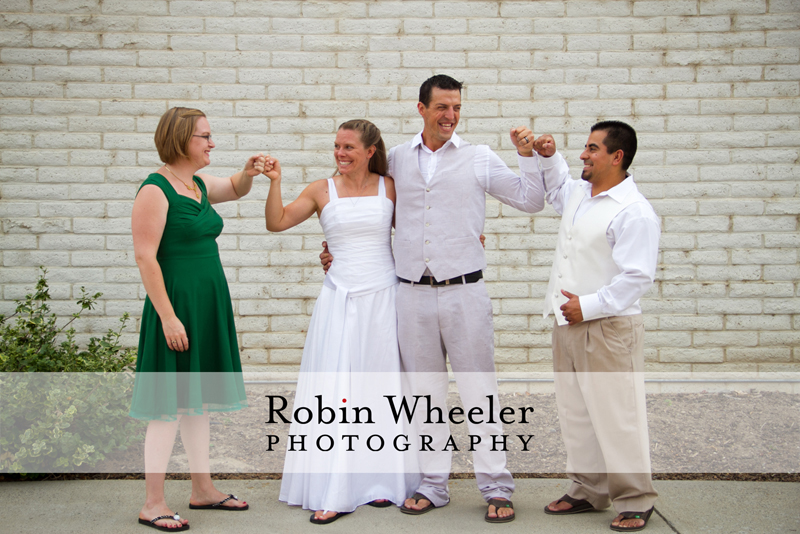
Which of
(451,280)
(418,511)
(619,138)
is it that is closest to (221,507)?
(418,511)

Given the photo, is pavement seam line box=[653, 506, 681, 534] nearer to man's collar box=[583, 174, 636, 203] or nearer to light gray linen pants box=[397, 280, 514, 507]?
light gray linen pants box=[397, 280, 514, 507]

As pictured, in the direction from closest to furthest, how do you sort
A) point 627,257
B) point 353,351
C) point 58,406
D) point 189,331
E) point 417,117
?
point 627,257 → point 189,331 → point 353,351 → point 58,406 → point 417,117

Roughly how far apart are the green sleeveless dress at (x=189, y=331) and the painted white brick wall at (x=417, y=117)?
195 centimetres

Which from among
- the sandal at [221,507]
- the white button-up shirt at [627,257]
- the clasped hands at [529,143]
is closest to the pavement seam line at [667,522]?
the white button-up shirt at [627,257]

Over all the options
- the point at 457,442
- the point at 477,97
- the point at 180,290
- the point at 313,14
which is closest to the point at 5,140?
the point at 313,14

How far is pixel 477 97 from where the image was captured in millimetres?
5102

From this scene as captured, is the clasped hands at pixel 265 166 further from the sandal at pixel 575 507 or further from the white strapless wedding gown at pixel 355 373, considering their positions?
the sandal at pixel 575 507

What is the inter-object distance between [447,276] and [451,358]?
16.0 inches

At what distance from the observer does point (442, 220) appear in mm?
3232

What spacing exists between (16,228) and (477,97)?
3.54 m

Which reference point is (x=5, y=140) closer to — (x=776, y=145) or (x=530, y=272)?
(x=530, y=272)

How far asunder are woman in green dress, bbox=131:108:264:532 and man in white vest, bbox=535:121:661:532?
156cm

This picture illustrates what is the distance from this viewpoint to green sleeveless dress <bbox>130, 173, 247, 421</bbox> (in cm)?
307

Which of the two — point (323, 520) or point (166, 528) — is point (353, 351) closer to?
point (323, 520)
